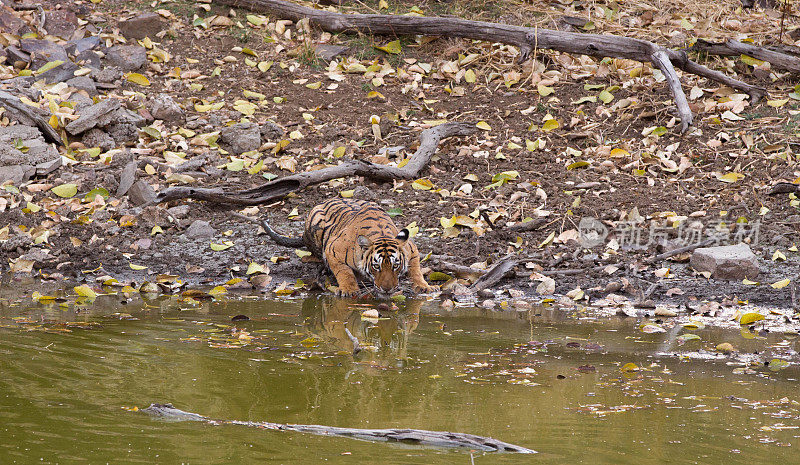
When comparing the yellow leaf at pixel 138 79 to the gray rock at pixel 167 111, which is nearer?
the gray rock at pixel 167 111

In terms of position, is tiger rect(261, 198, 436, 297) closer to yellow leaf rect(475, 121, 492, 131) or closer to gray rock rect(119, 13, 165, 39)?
yellow leaf rect(475, 121, 492, 131)

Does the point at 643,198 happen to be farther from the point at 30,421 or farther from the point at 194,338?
the point at 30,421

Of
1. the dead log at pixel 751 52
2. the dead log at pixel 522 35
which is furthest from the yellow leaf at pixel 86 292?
the dead log at pixel 751 52

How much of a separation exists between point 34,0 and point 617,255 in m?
9.20

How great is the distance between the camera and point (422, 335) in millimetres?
5137

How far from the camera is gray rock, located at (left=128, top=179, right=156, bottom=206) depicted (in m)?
8.12

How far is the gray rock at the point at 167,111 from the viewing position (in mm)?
9641

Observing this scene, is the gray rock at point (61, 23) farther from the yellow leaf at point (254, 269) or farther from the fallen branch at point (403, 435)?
the fallen branch at point (403, 435)

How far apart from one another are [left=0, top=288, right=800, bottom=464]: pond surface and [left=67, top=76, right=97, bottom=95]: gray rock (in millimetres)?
4855

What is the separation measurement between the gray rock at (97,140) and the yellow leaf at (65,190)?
948 millimetres

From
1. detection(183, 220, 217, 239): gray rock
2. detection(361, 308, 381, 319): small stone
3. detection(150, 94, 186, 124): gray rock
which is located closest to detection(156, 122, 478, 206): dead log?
detection(183, 220, 217, 239): gray rock

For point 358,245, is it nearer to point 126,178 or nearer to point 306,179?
point 306,179

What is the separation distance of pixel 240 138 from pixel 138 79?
2.12 meters

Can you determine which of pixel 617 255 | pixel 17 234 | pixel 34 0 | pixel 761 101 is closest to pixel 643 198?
pixel 617 255
